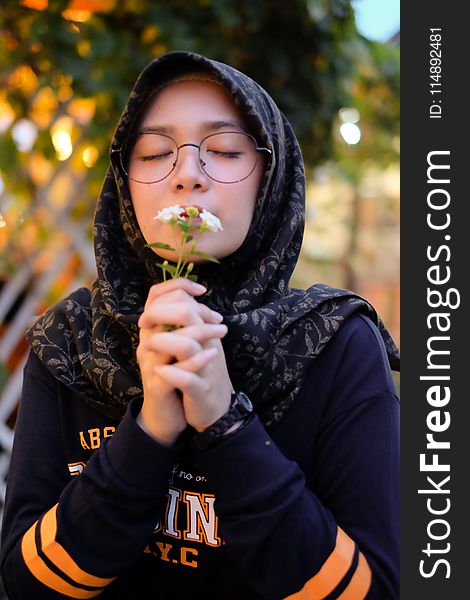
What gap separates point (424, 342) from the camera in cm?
115

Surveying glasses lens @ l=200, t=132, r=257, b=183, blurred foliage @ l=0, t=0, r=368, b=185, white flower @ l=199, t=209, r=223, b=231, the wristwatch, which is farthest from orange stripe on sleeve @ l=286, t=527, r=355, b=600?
blurred foliage @ l=0, t=0, r=368, b=185

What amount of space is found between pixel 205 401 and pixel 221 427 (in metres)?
0.05

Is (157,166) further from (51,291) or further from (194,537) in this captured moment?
Answer: (51,291)

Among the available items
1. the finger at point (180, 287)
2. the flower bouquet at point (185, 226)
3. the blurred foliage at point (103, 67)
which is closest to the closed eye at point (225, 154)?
the flower bouquet at point (185, 226)

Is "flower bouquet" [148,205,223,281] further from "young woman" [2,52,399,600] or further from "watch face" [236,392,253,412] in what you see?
"watch face" [236,392,253,412]

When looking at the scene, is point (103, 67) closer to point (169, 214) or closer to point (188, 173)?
point (188, 173)

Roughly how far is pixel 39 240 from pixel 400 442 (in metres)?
2.16

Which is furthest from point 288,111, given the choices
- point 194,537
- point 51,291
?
point 194,537

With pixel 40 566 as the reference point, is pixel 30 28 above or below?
above

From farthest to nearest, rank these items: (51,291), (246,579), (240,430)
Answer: (51,291), (246,579), (240,430)

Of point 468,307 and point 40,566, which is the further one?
point 468,307

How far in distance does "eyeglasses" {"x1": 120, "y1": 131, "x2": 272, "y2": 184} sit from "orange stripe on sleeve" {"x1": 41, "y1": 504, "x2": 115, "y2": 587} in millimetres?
529

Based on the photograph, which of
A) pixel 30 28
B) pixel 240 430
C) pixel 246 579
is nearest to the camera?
pixel 240 430

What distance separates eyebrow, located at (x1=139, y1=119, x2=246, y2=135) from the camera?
113cm
